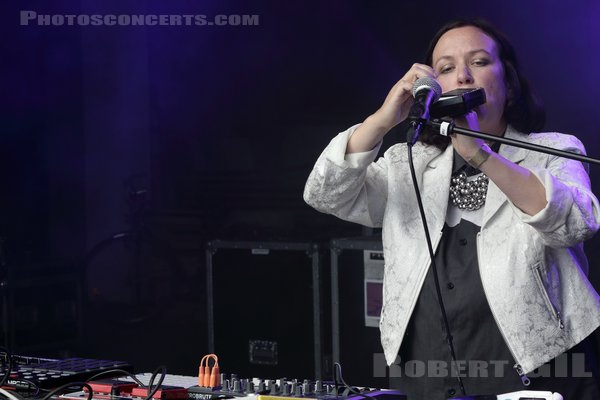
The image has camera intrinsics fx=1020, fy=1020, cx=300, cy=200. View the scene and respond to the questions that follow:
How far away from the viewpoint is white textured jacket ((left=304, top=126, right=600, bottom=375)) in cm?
214

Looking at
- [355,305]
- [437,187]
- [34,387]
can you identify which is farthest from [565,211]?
[355,305]

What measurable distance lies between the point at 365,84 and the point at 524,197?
3.60 metres

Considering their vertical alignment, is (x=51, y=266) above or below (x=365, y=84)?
below

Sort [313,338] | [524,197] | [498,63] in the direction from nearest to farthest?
[524,197]
[498,63]
[313,338]

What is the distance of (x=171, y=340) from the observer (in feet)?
20.0

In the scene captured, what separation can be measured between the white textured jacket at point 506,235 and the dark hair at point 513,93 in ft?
0.10

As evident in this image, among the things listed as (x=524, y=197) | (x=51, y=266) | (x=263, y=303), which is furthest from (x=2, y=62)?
(x=524, y=197)

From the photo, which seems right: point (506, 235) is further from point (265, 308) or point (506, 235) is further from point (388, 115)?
point (265, 308)

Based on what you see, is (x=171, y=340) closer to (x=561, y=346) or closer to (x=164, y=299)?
(x=164, y=299)

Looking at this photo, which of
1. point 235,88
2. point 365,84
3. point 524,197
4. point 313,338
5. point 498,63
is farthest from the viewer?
point 235,88

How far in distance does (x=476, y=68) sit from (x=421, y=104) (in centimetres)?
46

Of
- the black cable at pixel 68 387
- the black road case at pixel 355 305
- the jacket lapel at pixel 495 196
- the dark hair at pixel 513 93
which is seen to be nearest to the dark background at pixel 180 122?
the black road case at pixel 355 305

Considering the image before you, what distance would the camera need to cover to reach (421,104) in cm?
187

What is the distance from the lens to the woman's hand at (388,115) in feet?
6.97
